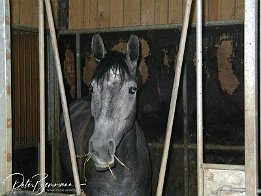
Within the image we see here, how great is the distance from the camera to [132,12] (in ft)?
15.6

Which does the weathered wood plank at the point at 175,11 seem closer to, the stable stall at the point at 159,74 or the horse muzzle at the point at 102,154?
the stable stall at the point at 159,74

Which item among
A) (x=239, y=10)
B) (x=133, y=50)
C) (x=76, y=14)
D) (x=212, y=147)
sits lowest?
(x=212, y=147)

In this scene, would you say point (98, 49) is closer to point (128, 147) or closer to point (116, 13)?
point (128, 147)

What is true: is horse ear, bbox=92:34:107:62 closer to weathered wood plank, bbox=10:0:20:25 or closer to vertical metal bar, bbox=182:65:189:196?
vertical metal bar, bbox=182:65:189:196

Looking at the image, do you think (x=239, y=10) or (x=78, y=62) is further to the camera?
(x=78, y=62)

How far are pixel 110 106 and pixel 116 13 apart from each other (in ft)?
7.93

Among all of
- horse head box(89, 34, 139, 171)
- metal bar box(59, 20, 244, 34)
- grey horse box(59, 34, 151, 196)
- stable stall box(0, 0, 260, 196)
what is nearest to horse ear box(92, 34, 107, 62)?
grey horse box(59, 34, 151, 196)

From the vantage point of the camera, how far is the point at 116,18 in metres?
4.87

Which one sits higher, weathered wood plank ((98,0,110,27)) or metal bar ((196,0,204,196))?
weathered wood plank ((98,0,110,27))

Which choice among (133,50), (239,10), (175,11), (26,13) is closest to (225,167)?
(133,50)

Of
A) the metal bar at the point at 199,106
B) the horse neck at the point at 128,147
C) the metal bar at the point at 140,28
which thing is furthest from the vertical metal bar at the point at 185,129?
the metal bar at the point at 199,106

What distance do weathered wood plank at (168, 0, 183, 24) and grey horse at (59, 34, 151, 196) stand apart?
152 centimetres

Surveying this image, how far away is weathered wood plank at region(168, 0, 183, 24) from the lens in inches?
177

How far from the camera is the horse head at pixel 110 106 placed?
97.8 inches
